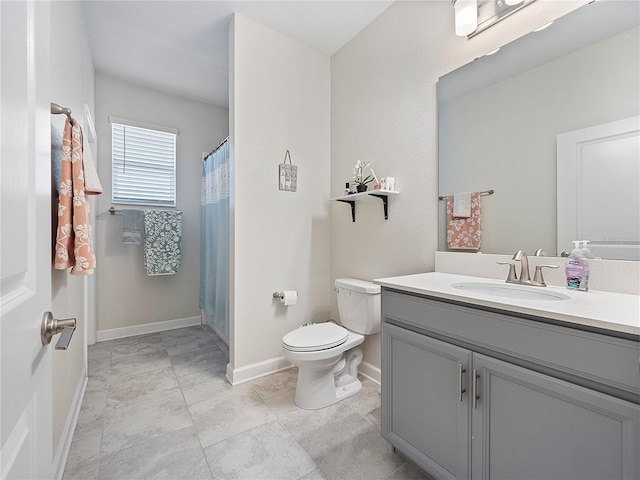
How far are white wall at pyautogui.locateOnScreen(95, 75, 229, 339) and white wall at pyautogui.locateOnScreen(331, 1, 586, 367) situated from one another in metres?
1.79

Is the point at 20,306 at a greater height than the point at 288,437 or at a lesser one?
greater

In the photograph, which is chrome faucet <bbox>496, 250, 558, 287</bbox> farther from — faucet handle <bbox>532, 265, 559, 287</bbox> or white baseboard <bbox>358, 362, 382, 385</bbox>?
white baseboard <bbox>358, 362, 382, 385</bbox>

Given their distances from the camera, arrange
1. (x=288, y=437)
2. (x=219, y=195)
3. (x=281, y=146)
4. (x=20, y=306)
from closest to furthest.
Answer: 1. (x=20, y=306)
2. (x=288, y=437)
3. (x=281, y=146)
4. (x=219, y=195)

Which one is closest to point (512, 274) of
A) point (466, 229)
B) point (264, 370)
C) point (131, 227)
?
point (466, 229)

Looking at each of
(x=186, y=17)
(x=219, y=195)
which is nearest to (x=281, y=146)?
(x=219, y=195)

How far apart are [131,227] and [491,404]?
3155 millimetres

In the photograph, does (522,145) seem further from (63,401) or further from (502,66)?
(63,401)

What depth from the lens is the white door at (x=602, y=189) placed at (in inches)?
41.8

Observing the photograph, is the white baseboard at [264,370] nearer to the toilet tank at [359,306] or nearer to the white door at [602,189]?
the toilet tank at [359,306]

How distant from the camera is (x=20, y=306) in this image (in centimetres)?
48

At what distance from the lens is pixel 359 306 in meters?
1.93

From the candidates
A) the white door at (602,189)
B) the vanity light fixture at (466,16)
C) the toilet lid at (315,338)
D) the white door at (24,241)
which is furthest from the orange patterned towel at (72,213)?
the white door at (602,189)

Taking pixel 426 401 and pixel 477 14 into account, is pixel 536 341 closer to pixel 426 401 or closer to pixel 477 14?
pixel 426 401

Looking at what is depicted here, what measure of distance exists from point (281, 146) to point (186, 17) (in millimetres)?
1096
